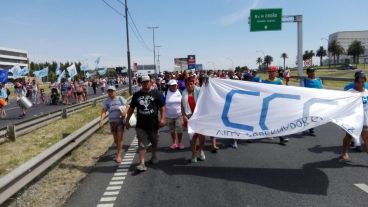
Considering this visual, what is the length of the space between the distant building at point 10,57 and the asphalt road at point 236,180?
159960 mm

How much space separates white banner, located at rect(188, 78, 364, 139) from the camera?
7180 millimetres

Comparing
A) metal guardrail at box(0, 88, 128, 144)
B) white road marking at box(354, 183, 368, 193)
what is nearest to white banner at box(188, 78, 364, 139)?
white road marking at box(354, 183, 368, 193)

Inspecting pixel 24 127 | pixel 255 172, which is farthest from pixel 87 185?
pixel 24 127

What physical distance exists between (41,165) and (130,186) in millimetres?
1675

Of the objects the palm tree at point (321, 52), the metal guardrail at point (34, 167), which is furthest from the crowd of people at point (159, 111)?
the palm tree at point (321, 52)

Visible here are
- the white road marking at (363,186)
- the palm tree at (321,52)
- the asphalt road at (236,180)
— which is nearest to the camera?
the asphalt road at (236,180)

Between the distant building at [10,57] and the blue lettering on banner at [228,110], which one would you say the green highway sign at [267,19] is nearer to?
the blue lettering on banner at [228,110]

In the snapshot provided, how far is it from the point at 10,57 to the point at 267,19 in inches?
6150

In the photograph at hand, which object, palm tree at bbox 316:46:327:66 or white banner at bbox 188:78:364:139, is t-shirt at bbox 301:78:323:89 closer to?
white banner at bbox 188:78:364:139

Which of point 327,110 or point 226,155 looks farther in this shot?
point 226,155

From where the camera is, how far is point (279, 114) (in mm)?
7383

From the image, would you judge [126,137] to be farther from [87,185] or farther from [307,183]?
[307,183]

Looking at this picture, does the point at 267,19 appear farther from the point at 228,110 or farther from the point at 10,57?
the point at 10,57

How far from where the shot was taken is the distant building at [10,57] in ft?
528
